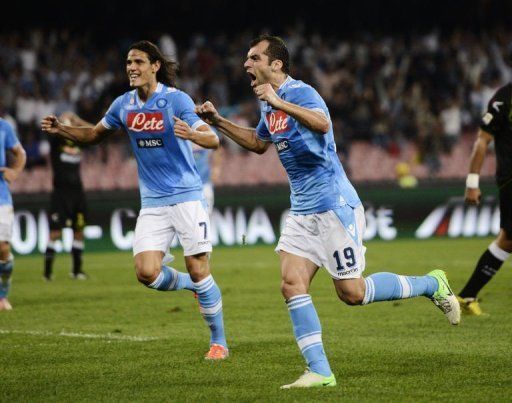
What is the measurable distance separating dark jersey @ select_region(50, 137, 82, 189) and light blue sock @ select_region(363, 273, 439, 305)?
31.1 feet

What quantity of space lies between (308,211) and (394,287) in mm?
856

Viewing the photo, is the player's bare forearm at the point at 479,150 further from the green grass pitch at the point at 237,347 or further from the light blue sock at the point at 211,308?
the light blue sock at the point at 211,308

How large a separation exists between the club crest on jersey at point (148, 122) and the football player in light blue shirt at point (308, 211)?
1.27 meters

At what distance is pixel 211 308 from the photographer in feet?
27.7

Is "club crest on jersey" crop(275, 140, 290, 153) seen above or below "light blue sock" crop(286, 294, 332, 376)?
above

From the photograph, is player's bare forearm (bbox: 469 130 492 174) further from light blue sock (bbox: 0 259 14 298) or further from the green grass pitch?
light blue sock (bbox: 0 259 14 298)

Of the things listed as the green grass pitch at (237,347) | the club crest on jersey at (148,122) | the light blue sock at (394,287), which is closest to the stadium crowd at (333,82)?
the green grass pitch at (237,347)

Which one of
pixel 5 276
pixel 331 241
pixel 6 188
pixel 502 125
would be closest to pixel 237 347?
pixel 331 241

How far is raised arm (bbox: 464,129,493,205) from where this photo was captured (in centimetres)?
1034

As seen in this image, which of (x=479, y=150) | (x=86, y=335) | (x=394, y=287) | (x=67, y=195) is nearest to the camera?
(x=394, y=287)

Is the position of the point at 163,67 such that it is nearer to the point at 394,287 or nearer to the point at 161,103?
the point at 161,103

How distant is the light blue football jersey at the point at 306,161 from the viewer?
23.0ft

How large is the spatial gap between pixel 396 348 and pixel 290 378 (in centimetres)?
163

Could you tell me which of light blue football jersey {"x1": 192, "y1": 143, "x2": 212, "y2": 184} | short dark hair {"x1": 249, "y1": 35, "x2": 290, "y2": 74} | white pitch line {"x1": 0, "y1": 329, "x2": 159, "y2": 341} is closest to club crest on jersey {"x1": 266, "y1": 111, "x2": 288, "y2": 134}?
short dark hair {"x1": 249, "y1": 35, "x2": 290, "y2": 74}
